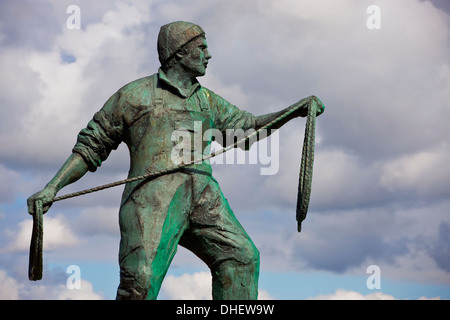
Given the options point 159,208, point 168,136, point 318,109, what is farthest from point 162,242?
point 318,109

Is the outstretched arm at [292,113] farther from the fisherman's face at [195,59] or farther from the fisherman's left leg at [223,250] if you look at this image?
the fisherman's left leg at [223,250]

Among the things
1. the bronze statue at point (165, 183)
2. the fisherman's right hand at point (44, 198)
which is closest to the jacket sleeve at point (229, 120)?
the bronze statue at point (165, 183)

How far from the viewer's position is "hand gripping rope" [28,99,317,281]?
37.4ft

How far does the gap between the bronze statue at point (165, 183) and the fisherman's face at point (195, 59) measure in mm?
10

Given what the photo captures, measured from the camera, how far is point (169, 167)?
1146cm

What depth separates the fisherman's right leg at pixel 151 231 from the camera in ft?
36.4

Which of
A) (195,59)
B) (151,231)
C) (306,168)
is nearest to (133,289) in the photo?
(151,231)

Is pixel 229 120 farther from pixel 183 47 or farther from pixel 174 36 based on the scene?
pixel 174 36

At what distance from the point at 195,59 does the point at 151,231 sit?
1.86m

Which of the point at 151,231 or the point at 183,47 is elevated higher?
the point at 183,47

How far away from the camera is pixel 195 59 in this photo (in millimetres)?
11766

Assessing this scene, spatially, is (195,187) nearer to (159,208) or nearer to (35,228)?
(159,208)

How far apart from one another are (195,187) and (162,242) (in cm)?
69
